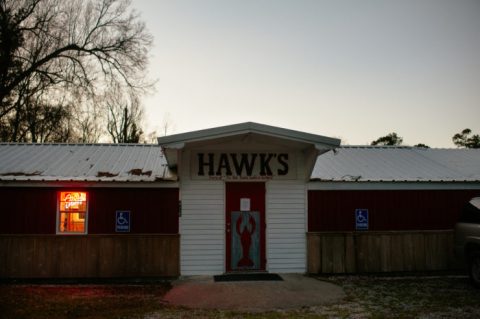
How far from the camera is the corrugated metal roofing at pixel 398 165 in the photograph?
522 inches

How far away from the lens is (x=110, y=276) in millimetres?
11875

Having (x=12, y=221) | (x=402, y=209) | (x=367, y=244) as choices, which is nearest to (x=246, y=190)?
(x=367, y=244)

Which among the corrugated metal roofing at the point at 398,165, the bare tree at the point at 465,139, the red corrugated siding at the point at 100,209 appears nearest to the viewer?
the red corrugated siding at the point at 100,209

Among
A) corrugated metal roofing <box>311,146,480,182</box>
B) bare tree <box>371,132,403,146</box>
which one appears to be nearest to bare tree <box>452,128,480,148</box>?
bare tree <box>371,132,403,146</box>

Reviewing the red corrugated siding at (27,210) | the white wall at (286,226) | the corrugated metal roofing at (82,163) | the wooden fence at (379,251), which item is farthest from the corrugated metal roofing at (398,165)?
the red corrugated siding at (27,210)

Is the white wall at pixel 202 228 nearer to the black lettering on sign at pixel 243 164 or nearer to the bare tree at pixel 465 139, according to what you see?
the black lettering on sign at pixel 243 164

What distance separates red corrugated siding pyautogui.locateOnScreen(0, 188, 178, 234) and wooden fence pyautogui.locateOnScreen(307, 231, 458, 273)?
14.8 ft

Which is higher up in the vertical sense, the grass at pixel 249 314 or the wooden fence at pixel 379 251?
the wooden fence at pixel 379 251

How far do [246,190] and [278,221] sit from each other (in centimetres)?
138

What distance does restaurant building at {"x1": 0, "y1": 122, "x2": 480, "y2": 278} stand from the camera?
1192cm

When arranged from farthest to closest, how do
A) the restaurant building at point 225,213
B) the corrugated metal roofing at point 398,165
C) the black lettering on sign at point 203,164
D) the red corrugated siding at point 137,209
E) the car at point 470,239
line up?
1. the corrugated metal roofing at point 398,165
2. the black lettering on sign at point 203,164
3. the red corrugated siding at point 137,209
4. the restaurant building at point 225,213
5. the car at point 470,239

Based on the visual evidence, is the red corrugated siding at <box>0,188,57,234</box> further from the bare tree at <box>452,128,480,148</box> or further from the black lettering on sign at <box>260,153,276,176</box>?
the bare tree at <box>452,128,480,148</box>

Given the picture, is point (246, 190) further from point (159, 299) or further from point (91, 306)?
point (91, 306)

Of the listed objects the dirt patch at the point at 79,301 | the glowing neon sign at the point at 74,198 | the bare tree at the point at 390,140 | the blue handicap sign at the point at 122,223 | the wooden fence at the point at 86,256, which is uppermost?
the bare tree at the point at 390,140
